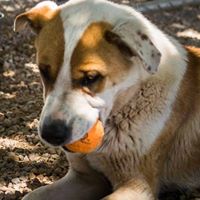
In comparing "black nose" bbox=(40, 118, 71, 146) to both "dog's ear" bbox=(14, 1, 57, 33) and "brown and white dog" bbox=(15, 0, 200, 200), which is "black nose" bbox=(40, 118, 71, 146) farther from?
"dog's ear" bbox=(14, 1, 57, 33)

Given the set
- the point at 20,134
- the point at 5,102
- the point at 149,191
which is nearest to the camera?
the point at 149,191

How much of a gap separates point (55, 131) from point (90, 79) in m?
0.39

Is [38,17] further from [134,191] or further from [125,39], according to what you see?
[134,191]

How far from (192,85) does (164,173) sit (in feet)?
2.23

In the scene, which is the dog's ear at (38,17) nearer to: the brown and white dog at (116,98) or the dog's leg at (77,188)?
the brown and white dog at (116,98)

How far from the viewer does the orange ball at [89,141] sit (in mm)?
3787

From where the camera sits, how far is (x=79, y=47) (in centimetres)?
364

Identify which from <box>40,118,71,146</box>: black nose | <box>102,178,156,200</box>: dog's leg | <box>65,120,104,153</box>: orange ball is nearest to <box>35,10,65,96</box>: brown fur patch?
<box>40,118,71,146</box>: black nose

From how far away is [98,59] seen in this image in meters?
3.67

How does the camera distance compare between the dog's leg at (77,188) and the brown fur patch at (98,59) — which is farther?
the dog's leg at (77,188)

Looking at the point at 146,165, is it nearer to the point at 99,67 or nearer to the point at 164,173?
the point at 164,173

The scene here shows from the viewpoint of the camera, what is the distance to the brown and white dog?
143 inches

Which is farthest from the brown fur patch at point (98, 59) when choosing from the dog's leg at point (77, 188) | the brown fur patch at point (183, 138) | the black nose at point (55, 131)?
the dog's leg at point (77, 188)

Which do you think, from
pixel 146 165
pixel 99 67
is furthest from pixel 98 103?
pixel 146 165
